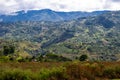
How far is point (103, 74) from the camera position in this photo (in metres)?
34.5

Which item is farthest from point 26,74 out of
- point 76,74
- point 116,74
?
point 116,74

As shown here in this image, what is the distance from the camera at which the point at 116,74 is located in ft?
113

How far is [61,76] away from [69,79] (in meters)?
0.87

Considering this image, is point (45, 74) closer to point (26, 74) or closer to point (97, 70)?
point (26, 74)

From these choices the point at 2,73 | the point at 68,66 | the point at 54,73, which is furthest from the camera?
the point at 68,66

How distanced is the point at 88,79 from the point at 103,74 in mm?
3697

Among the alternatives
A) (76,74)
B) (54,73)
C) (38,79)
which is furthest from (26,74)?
(76,74)

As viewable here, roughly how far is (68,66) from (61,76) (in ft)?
A: 7.82

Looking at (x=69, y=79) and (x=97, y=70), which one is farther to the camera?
(x=97, y=70)

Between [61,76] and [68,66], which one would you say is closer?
[61,76]

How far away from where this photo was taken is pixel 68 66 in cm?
3284

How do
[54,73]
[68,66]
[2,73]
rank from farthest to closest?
[68,66], [54,73], [2,73]

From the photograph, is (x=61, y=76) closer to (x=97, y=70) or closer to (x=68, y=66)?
(x=68, y=66)

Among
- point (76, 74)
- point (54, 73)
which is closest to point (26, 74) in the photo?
point (54, 73)
